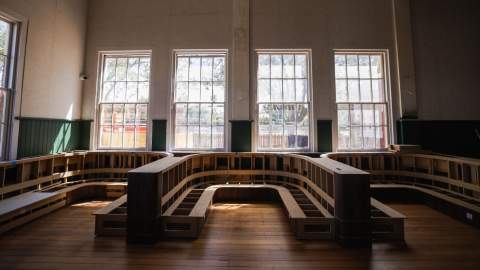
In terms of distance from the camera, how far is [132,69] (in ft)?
18.6

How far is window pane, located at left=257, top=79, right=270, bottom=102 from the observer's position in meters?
5.47

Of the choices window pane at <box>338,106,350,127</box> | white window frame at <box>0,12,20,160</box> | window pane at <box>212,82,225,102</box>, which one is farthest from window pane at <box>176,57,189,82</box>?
window pane at <box>338,106,350,127</box>

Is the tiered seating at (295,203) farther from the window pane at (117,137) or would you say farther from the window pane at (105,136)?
the window pane at (105,136)

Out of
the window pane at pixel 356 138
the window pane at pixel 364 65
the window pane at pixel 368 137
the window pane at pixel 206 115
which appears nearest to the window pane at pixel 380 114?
the window pane at pixel 368 137

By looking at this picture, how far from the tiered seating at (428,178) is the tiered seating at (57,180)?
179 inches

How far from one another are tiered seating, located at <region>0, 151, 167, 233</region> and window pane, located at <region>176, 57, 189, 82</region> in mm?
1988

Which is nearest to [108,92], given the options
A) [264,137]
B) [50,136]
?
[50,136]

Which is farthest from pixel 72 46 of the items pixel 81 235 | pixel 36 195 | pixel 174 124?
pixel 81 235

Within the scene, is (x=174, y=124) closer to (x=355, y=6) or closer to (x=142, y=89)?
(x=142, y=89)

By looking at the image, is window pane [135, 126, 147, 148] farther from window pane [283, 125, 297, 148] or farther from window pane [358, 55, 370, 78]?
window pane [358, 55, 370, 78]

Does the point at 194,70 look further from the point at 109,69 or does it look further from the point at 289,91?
the point at 289,91

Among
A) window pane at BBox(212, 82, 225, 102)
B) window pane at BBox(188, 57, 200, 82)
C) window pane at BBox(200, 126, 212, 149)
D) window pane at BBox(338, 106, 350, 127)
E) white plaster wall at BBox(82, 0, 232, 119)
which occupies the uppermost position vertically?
white plaster wall at BBox(82, 0, 232, 119)

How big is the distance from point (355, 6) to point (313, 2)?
1.03 meters

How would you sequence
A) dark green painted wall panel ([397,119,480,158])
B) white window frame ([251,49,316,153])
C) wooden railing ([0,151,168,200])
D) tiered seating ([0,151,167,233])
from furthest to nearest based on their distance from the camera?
white window frame ([251,49,316,153]), dark green painted wall panel ([397,119,480,158]), wooden railing ([0,151,168,200]), tiered seating ([0,151,167,233])
